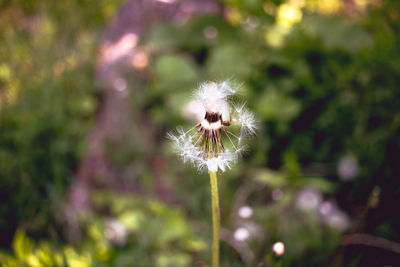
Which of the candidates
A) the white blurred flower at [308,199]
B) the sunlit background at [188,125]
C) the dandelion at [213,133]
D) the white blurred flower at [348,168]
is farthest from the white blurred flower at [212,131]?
the white blurred flower at [348,168]

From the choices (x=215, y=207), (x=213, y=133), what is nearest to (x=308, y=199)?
(x=215, y=207)

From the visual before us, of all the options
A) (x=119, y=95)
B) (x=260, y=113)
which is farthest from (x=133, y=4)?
(x=260, y=113)

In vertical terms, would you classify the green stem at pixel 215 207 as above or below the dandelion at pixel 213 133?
below

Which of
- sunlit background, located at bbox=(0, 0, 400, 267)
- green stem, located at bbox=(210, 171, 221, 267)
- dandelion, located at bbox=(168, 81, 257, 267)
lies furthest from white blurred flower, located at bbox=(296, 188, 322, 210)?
dandelion, located at bbox=(168, 81, 257, 267)

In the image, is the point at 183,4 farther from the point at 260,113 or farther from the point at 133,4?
the point at 260,113

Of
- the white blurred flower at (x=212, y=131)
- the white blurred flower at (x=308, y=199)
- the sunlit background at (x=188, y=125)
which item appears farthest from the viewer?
the white blurred flower at (x=308, y=199)

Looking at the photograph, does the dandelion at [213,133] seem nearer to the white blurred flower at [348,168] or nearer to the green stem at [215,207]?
the green stem at [215,207]
